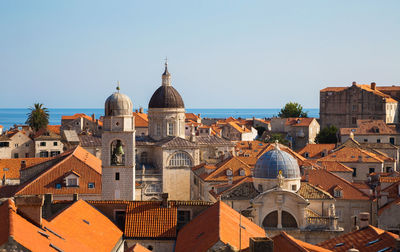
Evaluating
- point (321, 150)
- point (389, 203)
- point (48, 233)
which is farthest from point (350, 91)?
point (48, 233)

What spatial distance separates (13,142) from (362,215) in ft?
216

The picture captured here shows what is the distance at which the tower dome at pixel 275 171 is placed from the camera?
4656cm

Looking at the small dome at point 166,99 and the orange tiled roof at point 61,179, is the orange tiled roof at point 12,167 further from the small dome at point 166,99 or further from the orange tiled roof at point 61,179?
the small dome at point 166,99

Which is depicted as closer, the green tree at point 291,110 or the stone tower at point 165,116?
the stone tower at point 165,116

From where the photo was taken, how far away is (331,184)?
54.5 metres

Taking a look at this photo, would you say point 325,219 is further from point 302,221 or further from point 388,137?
point 388,137

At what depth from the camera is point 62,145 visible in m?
92.4

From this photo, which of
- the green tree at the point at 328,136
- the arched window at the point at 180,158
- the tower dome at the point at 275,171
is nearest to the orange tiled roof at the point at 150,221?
the tower dome at the point at 275,171

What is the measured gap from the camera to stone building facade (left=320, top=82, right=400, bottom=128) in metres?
122

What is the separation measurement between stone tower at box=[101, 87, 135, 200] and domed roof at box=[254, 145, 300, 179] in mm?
9275

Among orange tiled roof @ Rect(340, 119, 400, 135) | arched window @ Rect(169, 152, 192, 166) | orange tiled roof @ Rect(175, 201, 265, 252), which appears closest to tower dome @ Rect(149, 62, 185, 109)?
arched window @ Rect(169, 152, 192, 166)

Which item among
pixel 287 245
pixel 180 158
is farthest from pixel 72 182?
pixel 180 158

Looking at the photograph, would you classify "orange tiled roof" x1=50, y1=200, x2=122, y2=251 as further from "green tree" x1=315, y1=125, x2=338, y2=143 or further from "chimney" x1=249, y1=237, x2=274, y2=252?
"green tree" x1=315, y1=125, x2=338, y2=143

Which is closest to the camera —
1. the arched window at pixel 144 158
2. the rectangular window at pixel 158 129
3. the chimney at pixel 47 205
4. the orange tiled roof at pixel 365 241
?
the orange tiled roof at pixel 365 241
